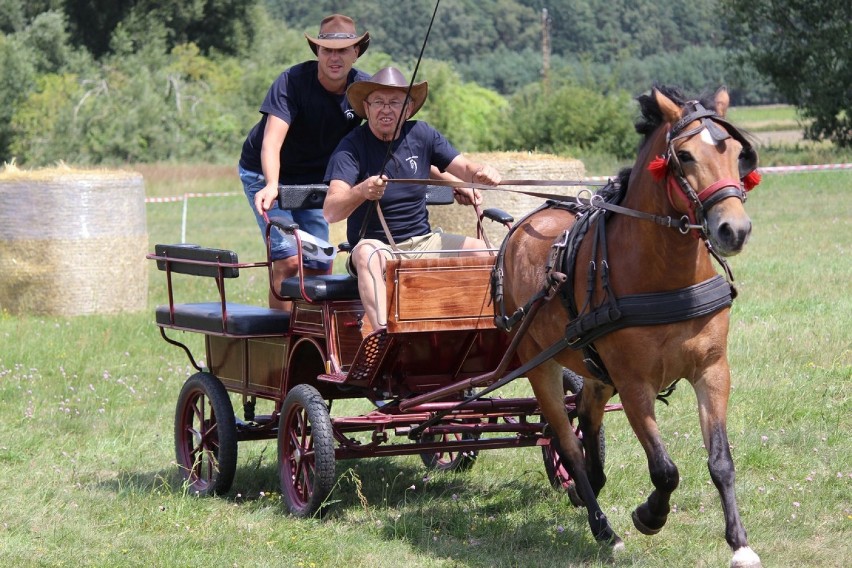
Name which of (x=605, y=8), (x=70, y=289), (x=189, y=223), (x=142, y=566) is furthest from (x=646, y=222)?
(x=605, y=8)

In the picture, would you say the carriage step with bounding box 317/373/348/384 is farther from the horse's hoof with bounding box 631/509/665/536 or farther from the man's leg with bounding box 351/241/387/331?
the horse's hoof with bounding box 631/509/665/536

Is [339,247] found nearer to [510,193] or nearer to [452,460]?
[452,460]

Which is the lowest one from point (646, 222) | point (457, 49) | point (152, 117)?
point (457, 49)

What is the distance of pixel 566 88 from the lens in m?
32.3

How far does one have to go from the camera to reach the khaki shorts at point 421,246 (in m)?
6.06

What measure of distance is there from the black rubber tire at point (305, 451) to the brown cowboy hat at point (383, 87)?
149 centimetres

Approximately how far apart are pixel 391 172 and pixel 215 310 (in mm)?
1332

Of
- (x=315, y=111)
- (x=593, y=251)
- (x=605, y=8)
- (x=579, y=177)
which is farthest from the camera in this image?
(x=605, y=8)

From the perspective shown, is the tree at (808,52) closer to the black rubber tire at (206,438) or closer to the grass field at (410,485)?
the grass field at (410,485)

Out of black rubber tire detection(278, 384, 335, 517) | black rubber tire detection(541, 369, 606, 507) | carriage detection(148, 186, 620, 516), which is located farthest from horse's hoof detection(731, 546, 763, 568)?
black rubber tire detection(278, 384, 335, 517)

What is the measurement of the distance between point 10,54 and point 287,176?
36163mm

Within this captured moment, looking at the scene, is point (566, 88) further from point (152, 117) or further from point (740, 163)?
point (740, 163)

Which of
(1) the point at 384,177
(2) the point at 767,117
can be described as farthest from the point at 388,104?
(2) the point at 767,117

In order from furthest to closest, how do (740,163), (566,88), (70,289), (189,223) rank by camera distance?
(566,88)
(189,223)
(70,289)
(740,163)
